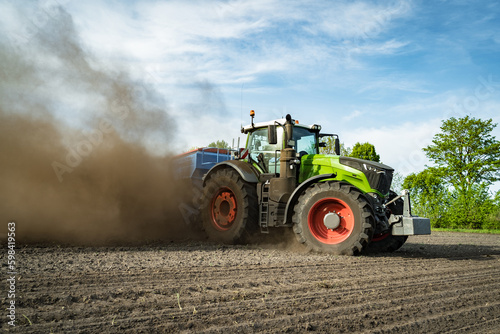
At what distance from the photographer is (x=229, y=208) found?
29.8 feet

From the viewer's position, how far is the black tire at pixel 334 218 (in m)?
6.87

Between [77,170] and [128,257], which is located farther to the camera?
[77,170]

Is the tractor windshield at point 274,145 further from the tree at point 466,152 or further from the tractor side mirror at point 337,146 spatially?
the tree at point 466,152

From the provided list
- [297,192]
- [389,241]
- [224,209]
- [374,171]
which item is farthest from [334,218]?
[224,209]

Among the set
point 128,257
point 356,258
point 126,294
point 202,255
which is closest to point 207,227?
point 202,255

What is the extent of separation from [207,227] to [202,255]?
2.42 metres

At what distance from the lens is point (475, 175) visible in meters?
28.6

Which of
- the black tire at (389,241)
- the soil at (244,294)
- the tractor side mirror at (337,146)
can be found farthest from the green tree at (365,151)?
the soil at (244,294)

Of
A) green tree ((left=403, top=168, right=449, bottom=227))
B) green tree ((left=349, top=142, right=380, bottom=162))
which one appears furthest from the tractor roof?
green tree ((left=349, top=142, right=380, bottom=162))

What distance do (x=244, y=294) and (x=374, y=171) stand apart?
15.4 feet

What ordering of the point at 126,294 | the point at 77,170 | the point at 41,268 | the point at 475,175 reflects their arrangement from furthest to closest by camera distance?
the point at 475,175
the point at 77,170
the point at 41,268
the point at 126,294

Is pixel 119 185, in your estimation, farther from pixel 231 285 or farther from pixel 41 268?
pixel 231 285

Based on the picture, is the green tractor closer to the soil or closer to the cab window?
the cab window

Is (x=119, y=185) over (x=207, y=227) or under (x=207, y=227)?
over
